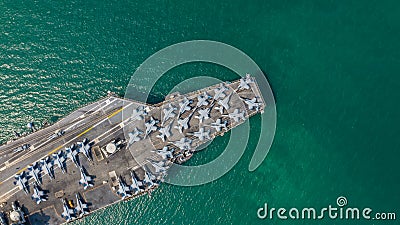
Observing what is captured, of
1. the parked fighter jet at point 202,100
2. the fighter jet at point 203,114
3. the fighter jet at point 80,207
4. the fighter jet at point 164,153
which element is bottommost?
the fighter jet at point 80,207

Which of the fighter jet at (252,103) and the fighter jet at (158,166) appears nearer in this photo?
the fighter jet at (158,166)

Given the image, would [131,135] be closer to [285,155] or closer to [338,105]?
[285,155]

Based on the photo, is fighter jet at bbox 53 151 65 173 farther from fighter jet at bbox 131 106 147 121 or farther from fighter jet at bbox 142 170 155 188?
fighter jet at bbox 142 170 155 188

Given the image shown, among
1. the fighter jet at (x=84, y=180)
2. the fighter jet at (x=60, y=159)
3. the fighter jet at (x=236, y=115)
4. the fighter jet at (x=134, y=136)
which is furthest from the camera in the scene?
the fighter jet at (x=236, y=115)

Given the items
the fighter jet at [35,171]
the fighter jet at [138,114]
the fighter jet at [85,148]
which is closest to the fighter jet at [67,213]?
the fighter jet at [35,171]

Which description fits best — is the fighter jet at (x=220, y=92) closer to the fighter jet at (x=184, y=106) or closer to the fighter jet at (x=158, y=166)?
the fighter jet at (x=184, y=106)

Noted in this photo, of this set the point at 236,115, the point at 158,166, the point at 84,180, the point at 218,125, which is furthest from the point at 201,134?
the point at 84,180

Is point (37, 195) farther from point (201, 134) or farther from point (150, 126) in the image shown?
point (201, 134)

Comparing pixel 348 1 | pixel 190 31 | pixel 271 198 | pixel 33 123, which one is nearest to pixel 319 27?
pixel 348 1
